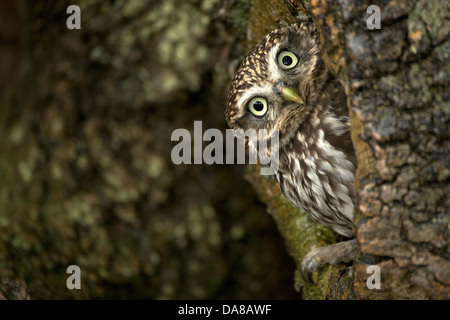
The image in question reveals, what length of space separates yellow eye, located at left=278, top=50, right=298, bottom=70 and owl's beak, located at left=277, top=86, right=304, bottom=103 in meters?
0.08

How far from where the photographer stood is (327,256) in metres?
2.01

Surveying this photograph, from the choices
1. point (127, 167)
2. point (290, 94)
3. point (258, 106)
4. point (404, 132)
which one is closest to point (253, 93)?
point (258, 106)

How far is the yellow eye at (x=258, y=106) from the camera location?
1.81 m

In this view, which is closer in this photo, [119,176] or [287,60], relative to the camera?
[287,60]

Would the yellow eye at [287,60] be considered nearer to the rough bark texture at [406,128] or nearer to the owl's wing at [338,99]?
the owl's wing at [338,99]

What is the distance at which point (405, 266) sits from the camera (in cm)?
134

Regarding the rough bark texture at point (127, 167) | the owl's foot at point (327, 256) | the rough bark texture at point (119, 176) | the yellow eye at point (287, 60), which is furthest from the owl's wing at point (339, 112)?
the rough bark texture at point (119, 176)

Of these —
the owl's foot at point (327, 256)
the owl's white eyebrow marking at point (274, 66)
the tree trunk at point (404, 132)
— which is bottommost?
the owl's foot at point (327, 256)

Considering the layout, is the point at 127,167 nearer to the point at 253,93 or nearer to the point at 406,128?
the point at 253,93

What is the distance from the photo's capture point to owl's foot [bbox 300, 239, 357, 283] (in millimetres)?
1959

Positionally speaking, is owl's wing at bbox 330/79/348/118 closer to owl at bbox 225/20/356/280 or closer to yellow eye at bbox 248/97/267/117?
owl at bbox 225/20/356/280

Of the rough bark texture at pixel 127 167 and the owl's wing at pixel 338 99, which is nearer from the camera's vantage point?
the owl's wing at pixel 338 99

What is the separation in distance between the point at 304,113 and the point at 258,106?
18cm
